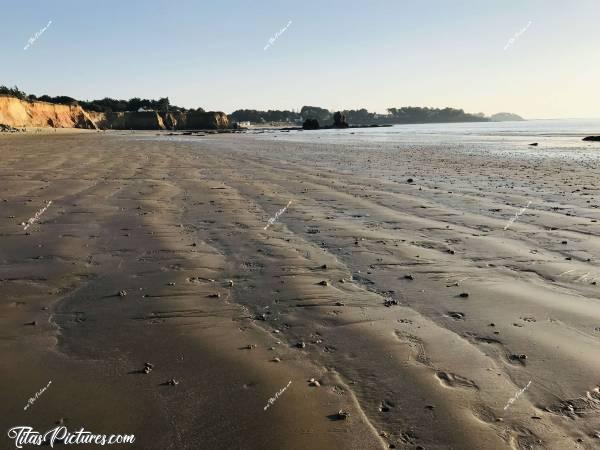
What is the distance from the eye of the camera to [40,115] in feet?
242

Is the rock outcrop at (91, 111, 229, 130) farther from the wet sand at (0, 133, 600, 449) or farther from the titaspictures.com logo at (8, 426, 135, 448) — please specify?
the titaspictures.com logo at (8, 426, 135, 448)

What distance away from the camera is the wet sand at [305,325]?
8.06 feet

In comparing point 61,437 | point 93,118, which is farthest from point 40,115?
point 61,437

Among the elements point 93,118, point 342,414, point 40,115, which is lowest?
point 93,118

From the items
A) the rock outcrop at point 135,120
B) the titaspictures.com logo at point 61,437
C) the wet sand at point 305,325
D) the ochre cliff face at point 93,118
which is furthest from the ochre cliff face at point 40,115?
the titaspictures.com logo at point 61,437

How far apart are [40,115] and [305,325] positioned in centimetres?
8112

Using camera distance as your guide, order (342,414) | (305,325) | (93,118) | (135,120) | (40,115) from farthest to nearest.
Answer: (135,120) → (93,118) → (40,115) → (305,325) → (342,414)

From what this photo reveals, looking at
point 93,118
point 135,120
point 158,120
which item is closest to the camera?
point 93,118

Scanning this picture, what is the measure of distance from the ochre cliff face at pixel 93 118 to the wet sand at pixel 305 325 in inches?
2501

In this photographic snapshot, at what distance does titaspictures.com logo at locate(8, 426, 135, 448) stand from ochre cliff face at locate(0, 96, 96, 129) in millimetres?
66349

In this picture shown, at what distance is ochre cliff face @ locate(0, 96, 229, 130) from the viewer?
6494 cm

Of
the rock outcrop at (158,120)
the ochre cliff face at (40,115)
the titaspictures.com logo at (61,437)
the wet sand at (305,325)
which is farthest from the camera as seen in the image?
the rock outcrop at (158,120)

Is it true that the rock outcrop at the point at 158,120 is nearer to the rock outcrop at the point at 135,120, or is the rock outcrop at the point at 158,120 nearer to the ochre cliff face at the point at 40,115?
the rock outcrop at the point at 135,120

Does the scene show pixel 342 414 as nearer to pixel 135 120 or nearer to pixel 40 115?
pixel 40 115
